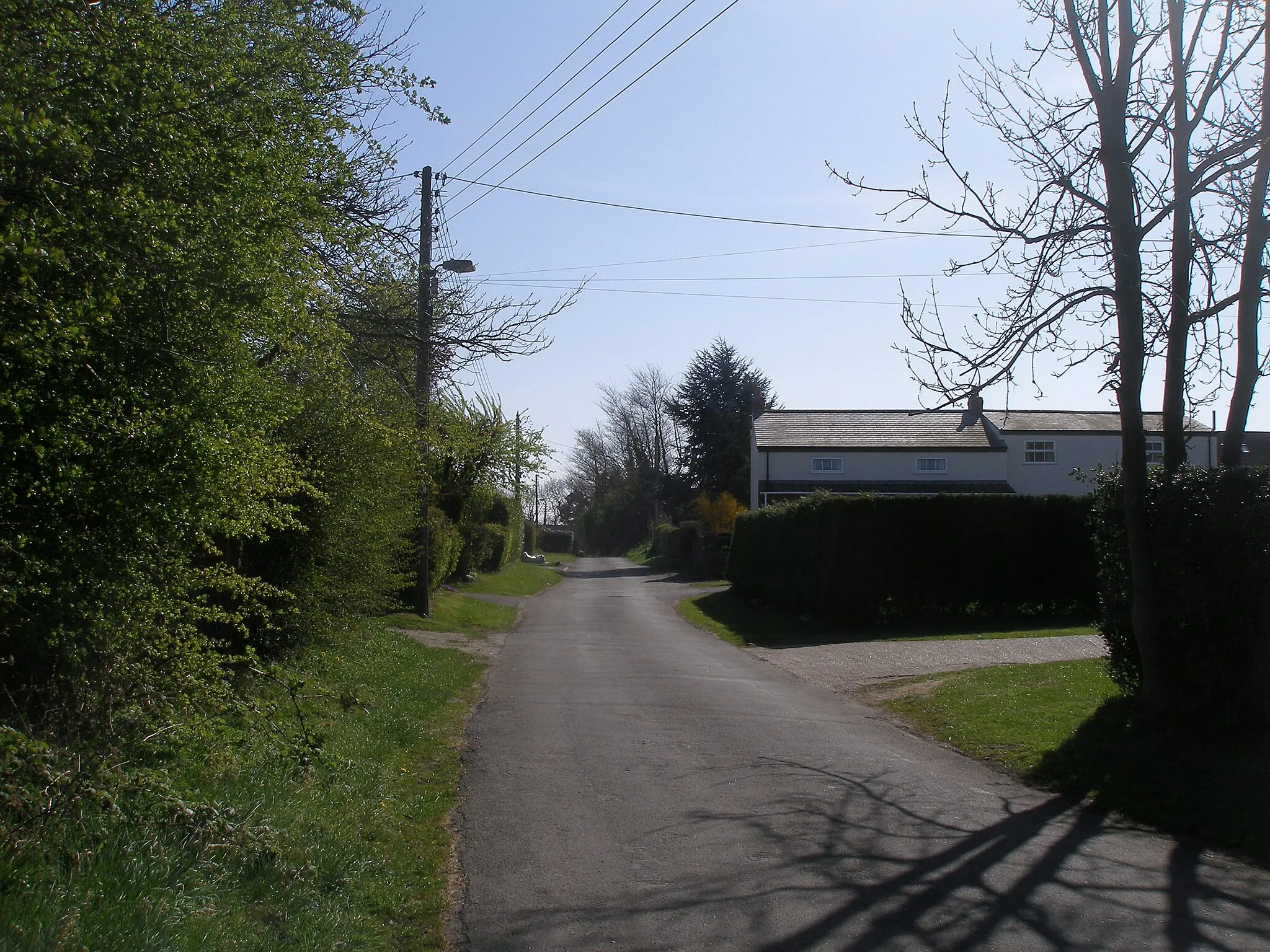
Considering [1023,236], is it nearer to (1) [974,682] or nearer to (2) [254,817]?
(1) [974,682]

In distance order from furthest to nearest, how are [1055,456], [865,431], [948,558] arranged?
[865,431] → [1055,456] → [948,558]

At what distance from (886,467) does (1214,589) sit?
3478cm

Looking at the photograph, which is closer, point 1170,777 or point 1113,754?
point 1170,777

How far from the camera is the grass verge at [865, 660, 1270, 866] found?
277 inches

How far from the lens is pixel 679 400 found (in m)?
60.5

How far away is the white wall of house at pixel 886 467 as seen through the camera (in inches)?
1686

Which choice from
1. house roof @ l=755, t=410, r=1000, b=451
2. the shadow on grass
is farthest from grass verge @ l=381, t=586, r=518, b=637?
house roof @ l=755, t=410, r=1000, b=451

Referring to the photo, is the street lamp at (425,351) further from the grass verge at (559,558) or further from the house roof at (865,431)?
the grass verge at (559,558)

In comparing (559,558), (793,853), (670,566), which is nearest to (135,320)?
(793,853)

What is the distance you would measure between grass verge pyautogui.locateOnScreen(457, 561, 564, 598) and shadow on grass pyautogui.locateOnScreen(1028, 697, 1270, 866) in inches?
952

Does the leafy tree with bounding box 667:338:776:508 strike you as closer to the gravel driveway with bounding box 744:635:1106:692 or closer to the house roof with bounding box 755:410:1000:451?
the house roof with bounding box 755:410:1000:451

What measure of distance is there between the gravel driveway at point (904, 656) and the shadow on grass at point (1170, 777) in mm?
5157

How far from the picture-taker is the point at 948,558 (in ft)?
73.5

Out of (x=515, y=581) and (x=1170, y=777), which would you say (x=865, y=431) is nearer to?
(x=515, y=581)
